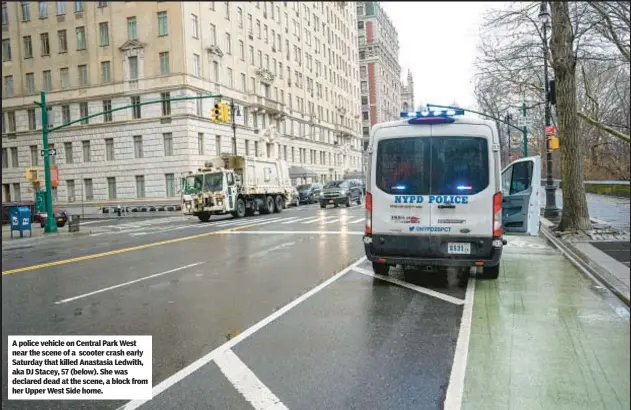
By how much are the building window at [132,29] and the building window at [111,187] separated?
4440 centimetres

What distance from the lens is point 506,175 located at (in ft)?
43.0

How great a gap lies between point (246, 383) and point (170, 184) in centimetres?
3998

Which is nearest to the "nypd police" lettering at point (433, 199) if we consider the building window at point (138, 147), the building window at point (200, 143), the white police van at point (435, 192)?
the white police van at point (435, 192)

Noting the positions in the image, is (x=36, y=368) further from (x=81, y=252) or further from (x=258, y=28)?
(x=81, y=252)

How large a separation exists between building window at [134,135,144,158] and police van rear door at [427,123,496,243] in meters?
35.7

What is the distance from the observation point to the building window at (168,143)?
39375 mm

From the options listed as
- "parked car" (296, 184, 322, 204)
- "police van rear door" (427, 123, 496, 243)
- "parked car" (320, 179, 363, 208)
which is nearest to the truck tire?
"parked car" (320, 179, 363, 208)

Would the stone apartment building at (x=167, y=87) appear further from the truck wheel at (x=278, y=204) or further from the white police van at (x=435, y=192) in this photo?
the truck wheel at (x=278, y=204)

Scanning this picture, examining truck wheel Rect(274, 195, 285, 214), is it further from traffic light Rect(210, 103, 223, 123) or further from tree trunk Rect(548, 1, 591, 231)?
tree trunk Rect(548, 1, 591, 231)

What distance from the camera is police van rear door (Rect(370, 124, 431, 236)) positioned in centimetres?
803

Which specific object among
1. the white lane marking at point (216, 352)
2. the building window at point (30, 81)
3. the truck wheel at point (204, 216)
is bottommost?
the truck wheel at point (204, 216)

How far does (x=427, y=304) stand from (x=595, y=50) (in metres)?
17.8

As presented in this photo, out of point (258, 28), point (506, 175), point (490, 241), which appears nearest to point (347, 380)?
point (258, 28)

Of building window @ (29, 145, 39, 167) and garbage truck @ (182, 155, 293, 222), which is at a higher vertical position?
building window @ (29, 145, 39, 167)
